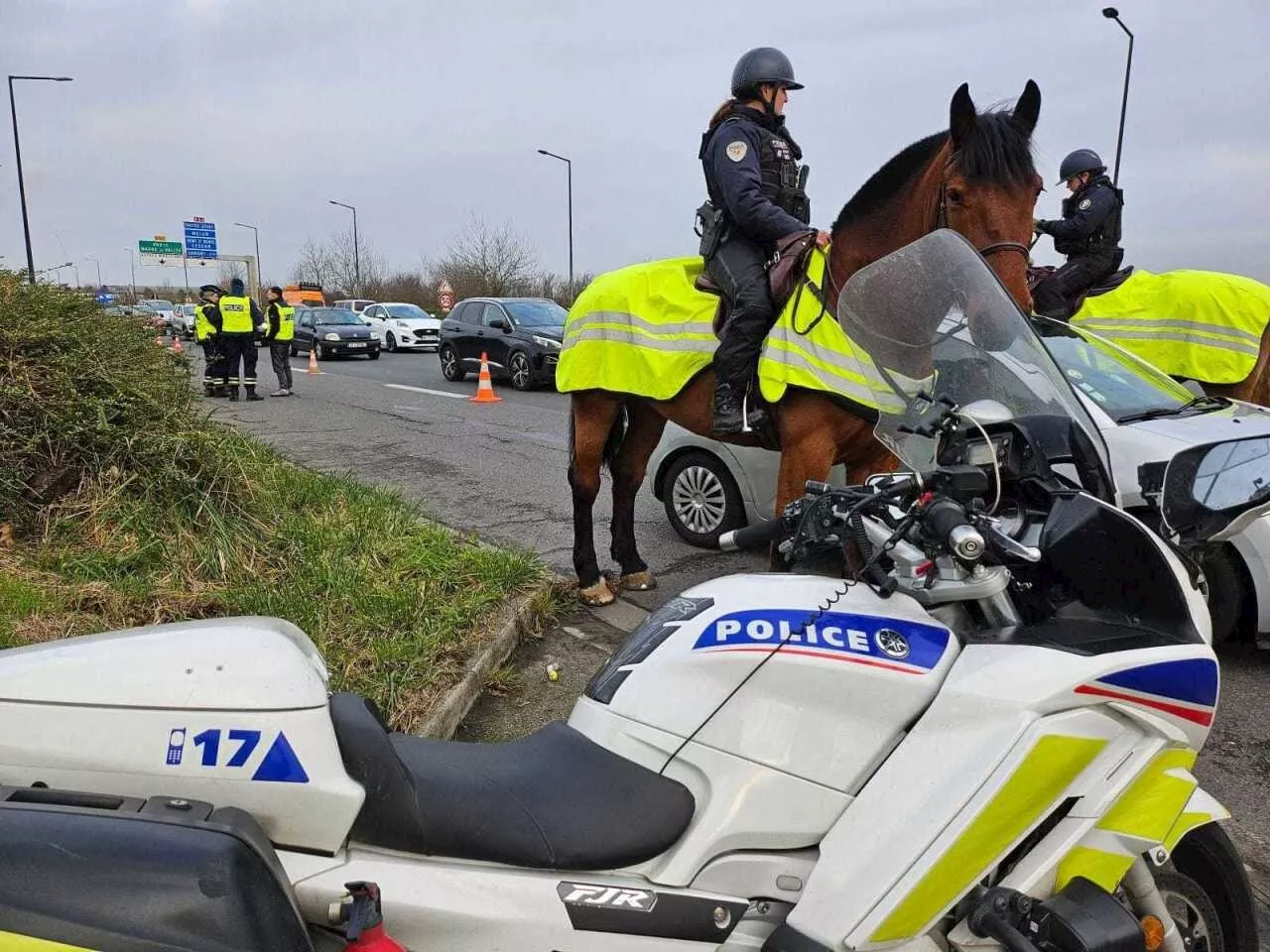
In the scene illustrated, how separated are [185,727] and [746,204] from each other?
11.6ft

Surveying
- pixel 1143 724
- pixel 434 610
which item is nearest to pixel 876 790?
pixel 1143 724

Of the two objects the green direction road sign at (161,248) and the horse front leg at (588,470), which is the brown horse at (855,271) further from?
the green direction road sign at (161,248)

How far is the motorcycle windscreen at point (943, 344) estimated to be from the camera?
1979 mm

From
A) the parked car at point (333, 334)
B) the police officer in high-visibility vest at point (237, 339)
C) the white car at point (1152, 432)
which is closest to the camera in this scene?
the white car at point (1152, 432)

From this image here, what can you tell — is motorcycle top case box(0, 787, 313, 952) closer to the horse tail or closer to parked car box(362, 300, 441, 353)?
the horse tail

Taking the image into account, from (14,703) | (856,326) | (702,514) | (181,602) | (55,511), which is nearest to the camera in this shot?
(14,703)

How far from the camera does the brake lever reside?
65.5 inches

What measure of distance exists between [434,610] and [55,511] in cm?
210

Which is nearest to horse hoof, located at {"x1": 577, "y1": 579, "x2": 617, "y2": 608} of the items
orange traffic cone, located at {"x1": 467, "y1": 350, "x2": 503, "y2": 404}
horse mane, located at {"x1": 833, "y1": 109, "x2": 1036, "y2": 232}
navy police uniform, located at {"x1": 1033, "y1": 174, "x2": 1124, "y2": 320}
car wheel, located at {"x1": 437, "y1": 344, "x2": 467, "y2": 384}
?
horse mane, located at {"x1": 833, "y1": 109, "x2": 1036, "y2": 232}

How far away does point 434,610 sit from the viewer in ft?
13.5

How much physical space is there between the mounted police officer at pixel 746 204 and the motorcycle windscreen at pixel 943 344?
193 cm

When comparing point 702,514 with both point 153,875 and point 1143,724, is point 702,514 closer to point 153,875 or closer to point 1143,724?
point 1143,724

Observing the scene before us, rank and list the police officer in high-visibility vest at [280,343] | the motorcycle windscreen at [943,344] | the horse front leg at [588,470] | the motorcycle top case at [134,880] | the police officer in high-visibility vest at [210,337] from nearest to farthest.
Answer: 1. the motorcycle top case at [134,880]
2. the motorcycle windscreen at [943,344]
3. the horse front leg at [588,470]
4. the police officer in high-visibility vest at [210,337]
5. the police officer in high-visibility vest at [280,343]

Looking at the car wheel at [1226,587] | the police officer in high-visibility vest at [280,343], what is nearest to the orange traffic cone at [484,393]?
the police officer in high-visibility vest at [280,343]
